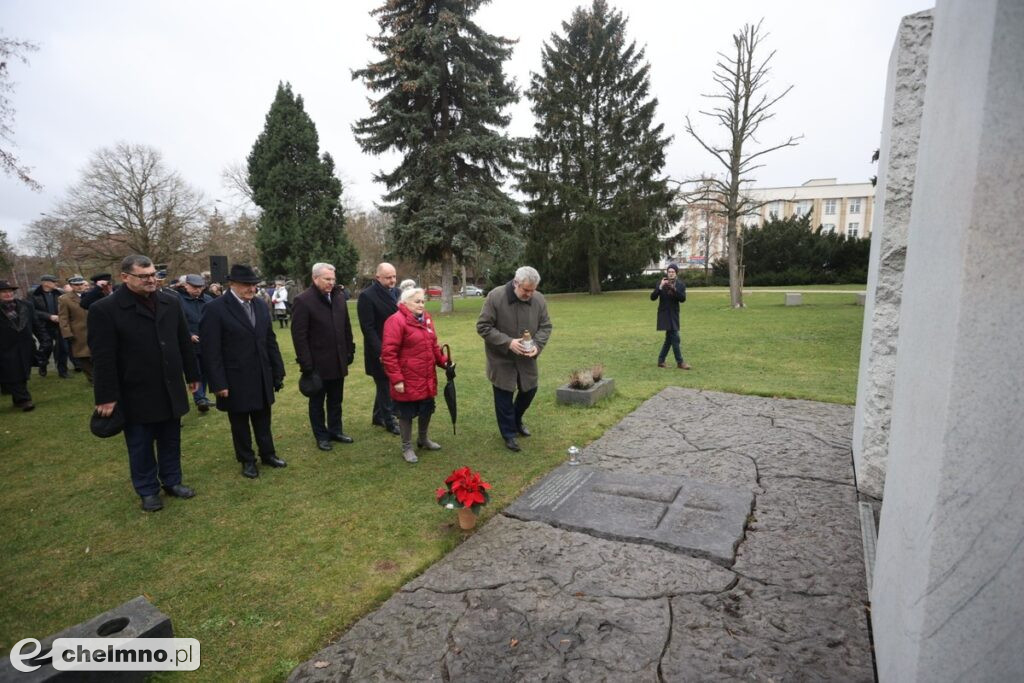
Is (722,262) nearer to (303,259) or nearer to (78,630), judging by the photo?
(303,259)

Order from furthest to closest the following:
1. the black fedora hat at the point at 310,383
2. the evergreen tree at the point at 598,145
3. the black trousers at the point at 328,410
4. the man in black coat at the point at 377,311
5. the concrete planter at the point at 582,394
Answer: the evergreen tree at the point at 598,145, the concrete planter at the point at 582,394, the man in black coat at the point at 377,311, the black trousers at the point at 328,410, the black fedora hat at the point at 310,383

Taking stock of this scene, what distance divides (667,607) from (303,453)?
452cm

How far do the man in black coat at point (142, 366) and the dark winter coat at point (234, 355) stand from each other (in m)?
0.25

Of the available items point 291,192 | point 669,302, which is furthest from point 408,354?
point 291,192

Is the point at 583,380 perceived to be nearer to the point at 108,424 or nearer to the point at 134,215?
the point at 108,424

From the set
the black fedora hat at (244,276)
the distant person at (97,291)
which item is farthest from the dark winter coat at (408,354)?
the distant person at (97,291)

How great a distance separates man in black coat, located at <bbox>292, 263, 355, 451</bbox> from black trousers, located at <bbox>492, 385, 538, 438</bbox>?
1.87 m

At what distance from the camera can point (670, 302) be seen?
31.8 feet

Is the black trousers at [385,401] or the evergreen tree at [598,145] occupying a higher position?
the evergreen tree at [598,145]

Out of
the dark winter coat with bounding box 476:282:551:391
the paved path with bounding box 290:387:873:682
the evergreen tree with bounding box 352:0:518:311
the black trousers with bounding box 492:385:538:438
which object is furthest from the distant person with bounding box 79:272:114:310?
the evergreen tree with bounding box 352:0:518:311

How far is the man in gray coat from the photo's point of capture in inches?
215

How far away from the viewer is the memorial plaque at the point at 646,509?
3703mm

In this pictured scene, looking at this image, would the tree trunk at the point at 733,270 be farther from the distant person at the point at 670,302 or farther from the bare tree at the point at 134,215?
the bare tree at the point at 134,215

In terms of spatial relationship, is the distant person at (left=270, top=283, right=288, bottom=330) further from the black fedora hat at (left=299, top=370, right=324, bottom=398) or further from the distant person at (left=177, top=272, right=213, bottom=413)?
the black fedora hat at (left=299, top=370, right=324, bottom=398)
